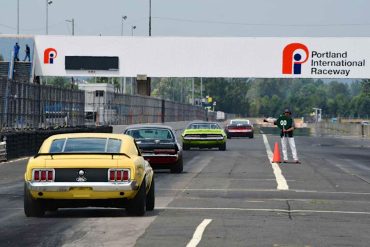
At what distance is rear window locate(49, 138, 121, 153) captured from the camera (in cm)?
1487

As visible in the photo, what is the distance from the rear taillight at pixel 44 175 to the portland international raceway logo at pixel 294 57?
2344 inches

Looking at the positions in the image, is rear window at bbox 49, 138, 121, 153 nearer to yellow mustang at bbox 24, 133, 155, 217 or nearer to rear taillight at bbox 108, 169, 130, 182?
yellow mustang at bbox 24, 133, 155, 217

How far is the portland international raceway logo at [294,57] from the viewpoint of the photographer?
72.9 metres

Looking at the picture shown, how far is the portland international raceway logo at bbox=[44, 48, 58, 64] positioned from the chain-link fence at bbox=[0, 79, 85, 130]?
2075 cm

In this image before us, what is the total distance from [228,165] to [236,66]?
41551 mm

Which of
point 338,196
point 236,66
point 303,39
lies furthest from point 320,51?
point 338,196

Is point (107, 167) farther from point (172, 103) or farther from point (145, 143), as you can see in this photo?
point (172, 103)

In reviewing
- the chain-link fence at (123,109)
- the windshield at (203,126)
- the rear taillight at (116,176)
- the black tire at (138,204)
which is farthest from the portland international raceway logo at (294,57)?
the rear taillight at (116,176)

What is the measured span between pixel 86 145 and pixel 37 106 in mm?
27265

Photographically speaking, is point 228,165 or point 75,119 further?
point 75,119

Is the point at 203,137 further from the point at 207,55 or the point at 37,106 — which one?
the point at 207,55

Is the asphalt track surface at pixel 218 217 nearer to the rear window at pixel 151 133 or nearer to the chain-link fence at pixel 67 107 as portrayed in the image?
the rear window at pixel 151 133

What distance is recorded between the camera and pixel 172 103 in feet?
294

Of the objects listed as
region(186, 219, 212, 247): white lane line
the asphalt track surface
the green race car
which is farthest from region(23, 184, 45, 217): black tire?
the green race car
